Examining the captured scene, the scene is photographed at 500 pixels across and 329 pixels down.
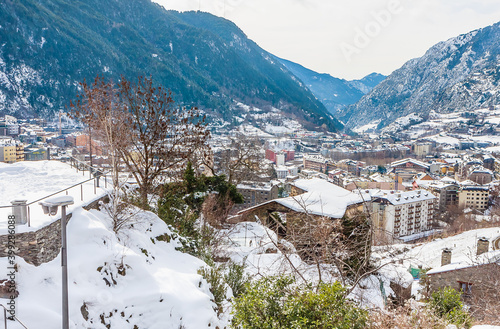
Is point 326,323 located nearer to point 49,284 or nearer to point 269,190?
point 49,284

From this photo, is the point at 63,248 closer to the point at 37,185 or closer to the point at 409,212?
the point at 37,185

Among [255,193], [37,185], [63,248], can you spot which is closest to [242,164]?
[37,185]

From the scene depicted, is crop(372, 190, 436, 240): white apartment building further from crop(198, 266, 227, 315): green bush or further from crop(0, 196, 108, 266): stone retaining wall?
crop(0, 196, 108, 266): stone retaining wall

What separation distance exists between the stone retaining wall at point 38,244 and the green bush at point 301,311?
2941 mm

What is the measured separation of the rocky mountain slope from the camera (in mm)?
90312

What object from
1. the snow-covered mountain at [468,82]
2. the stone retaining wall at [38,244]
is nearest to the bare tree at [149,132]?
the stone retaining wall at [38,244]

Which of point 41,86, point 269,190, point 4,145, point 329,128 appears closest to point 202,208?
point 269,190

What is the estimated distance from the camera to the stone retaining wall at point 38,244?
16.0 ft

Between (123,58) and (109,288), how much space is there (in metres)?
131

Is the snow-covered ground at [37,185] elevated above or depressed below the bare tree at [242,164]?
above

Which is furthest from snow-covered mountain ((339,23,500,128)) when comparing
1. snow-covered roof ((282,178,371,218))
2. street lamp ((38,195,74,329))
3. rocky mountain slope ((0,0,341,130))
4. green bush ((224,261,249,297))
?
street lamp ((38,195,74,329))

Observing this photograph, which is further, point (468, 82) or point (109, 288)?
point (468, 82)

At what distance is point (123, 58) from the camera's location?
12400cm

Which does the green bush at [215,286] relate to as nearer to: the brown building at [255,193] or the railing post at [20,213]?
the railing post at [20,213]
